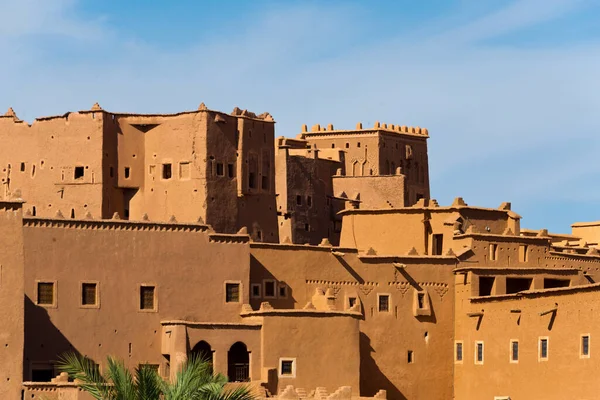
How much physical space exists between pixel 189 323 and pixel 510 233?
14.3m

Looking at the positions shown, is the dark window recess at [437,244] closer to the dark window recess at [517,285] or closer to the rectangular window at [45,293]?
the dark window recess at [517,285]

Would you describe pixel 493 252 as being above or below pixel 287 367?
above

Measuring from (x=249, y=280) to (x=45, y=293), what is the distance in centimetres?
701

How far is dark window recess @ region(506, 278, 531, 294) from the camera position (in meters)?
63.1

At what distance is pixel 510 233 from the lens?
6556 cm

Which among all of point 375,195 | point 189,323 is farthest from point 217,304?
point 375,195

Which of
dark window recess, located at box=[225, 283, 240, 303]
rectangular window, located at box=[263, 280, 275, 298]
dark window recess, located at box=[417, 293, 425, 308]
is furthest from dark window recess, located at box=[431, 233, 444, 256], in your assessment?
dark window recess, located at box=[225, 283, 240, 303]

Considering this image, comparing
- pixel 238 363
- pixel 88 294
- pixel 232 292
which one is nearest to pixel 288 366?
pixel 238 363

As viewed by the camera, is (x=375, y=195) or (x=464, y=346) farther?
(x=375, y=195)

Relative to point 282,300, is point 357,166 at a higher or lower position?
higher

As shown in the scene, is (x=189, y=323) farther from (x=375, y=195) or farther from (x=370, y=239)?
(x=375, y=195)

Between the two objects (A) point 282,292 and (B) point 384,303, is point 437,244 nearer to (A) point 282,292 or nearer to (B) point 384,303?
(B) point 384,303

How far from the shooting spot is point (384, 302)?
61594mm

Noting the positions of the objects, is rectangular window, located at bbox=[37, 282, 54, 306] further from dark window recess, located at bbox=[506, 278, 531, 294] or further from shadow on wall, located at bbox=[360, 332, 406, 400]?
dark window recess, located at bbox=[506, 278, 531, 294]
